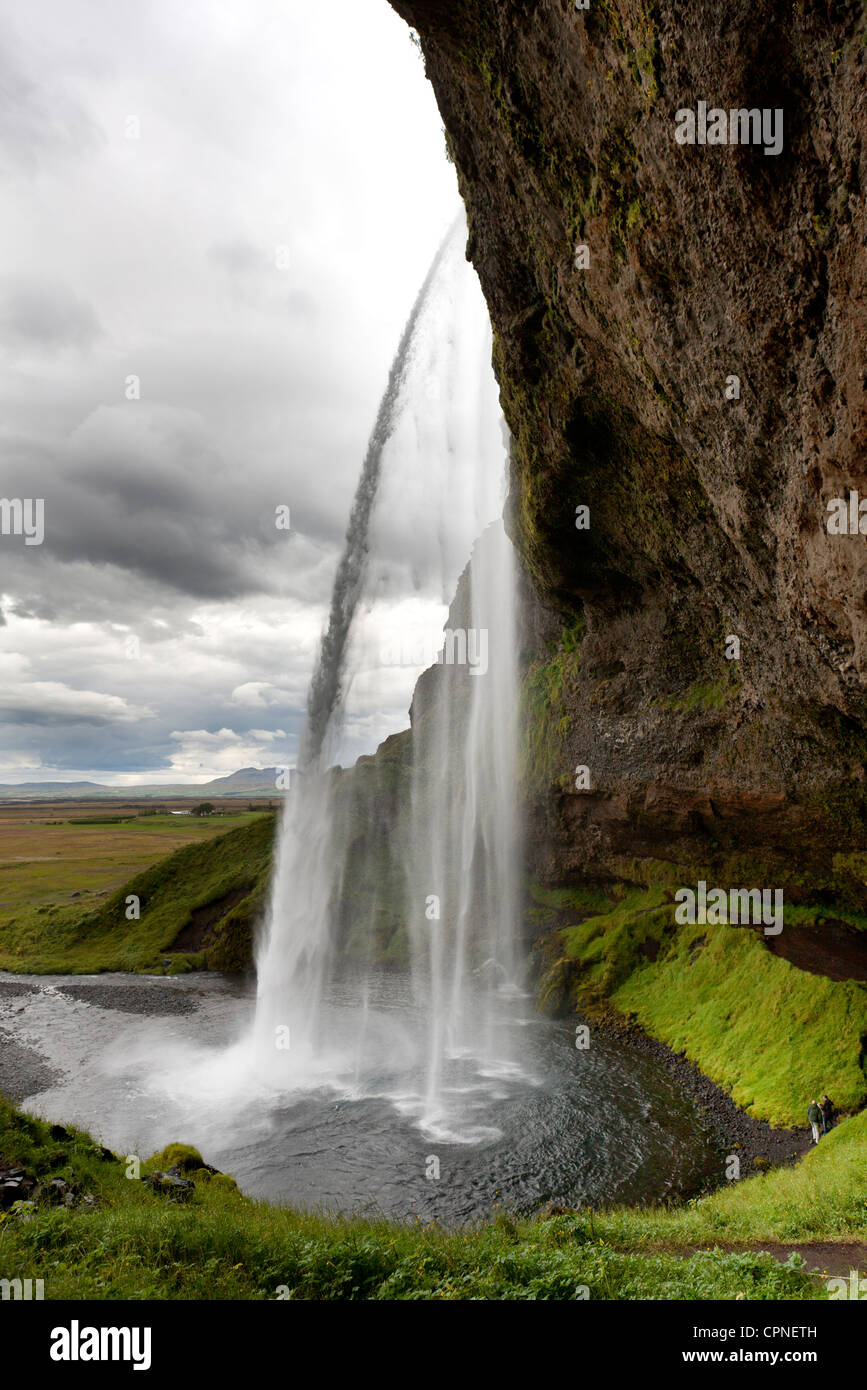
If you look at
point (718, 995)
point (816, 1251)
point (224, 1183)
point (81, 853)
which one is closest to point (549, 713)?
point (718, 995)

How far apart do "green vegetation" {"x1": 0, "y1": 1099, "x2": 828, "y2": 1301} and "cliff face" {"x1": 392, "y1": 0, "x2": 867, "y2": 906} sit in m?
8.94

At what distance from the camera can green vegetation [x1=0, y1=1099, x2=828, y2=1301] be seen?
7.51 meters

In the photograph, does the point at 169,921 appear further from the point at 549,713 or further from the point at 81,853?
the point at 81,853

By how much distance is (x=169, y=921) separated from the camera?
46.1m

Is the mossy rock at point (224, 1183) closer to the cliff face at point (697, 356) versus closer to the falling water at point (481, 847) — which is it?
the falling water at point (481, 847)

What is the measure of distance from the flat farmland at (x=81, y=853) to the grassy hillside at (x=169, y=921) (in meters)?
6.49

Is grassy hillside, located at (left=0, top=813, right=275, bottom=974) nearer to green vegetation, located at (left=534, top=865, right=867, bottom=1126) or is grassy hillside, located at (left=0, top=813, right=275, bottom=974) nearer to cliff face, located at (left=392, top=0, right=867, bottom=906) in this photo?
green vegetation, located at (left=534, top=865, right=867, bottom=1126)

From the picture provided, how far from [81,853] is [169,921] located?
59701 mm

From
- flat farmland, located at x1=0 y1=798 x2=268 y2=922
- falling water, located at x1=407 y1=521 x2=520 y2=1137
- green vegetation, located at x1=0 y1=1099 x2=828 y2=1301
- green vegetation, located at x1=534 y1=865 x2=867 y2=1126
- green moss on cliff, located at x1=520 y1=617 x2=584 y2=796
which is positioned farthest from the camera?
flat farmland, located at x1=0 y1=798 x2=268 y2=922

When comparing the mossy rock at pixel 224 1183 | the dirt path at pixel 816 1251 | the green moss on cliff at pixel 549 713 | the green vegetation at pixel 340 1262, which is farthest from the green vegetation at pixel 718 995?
the mossy rock at pixel 224 1183

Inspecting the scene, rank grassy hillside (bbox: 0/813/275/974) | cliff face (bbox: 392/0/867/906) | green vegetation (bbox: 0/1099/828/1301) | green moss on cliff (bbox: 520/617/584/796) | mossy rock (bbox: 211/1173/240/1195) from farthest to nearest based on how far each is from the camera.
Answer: grassy hillside (bbox: 0/813/275/974) → green moss on cliff (bbox: 520/617/584/796) → mossy rock (bbox: 211/1173/240/1195) → cliff face (bbox: 392/0/867/906) → green vegetation (bbox: 0/1099/828/1301)

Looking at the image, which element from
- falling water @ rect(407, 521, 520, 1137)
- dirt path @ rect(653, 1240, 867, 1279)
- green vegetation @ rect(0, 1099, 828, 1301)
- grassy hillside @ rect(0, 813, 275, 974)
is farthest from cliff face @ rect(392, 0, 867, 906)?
grassy hillside @ rect(0, 813, 275, 974)

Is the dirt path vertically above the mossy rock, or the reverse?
the dirt path

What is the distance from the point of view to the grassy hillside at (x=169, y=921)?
41906 mm
